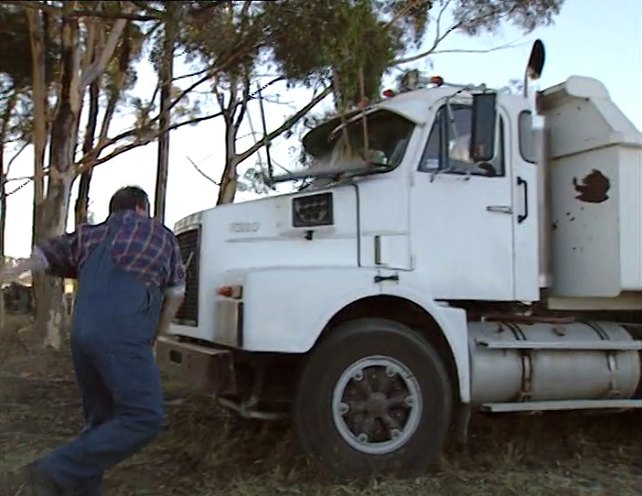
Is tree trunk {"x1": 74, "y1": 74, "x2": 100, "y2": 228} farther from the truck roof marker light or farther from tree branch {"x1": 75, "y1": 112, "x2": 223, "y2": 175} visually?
the truck roof marker light

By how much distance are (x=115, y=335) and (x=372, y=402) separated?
1.97m

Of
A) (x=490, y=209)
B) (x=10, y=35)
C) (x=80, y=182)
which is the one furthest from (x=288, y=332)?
(x=80, y=182)

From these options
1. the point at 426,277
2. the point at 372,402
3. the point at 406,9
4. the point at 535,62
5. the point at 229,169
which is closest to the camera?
the point at 372,402

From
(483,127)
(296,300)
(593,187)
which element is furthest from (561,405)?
(296,300)

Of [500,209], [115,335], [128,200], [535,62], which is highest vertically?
[535,62]

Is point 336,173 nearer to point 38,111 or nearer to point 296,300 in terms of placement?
point 296,300

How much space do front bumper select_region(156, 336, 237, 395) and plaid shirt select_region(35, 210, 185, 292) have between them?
34.0 inches

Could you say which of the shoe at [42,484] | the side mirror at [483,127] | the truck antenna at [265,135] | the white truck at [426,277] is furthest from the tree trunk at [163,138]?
the shoe at [42,484]

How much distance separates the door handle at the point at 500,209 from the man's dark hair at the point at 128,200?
2.72 m

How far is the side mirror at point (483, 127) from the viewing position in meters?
6.38

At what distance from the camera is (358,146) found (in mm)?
6965

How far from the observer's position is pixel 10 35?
15648mm

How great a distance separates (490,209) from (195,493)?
2958mm

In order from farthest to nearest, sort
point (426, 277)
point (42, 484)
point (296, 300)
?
1. point (426, 277)
2. point (296, 300)
3. point (42, 484)
